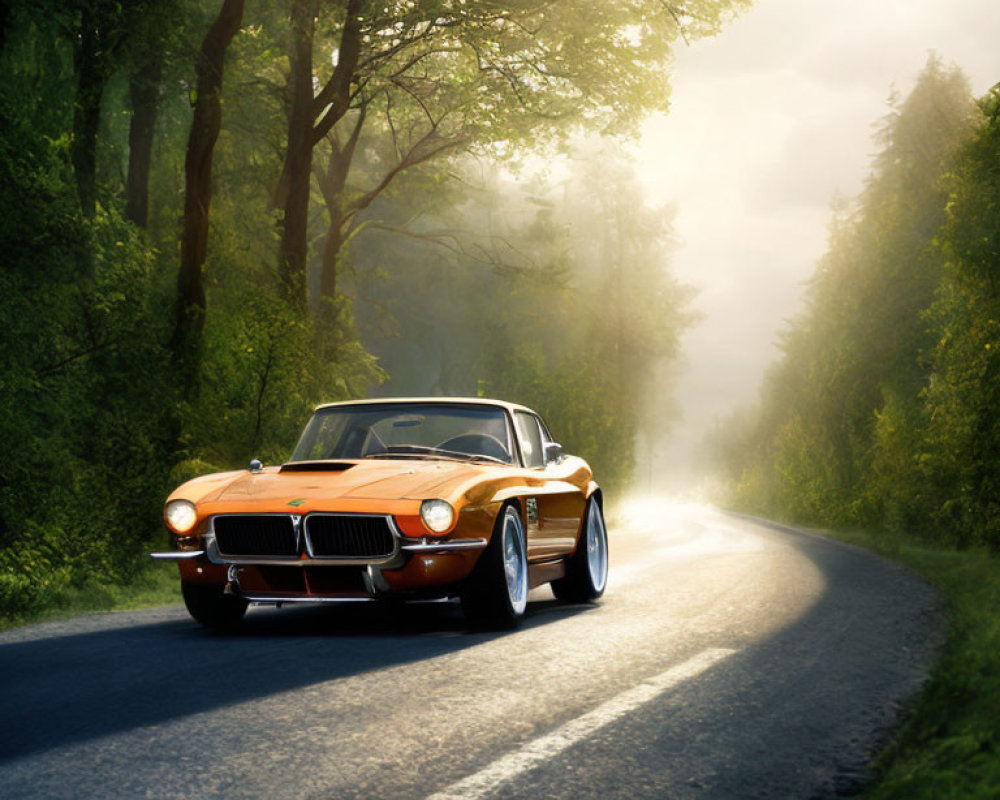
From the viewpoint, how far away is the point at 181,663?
20.8ft

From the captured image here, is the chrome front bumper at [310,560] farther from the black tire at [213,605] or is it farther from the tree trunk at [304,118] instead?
the tree trunk at [304,118]

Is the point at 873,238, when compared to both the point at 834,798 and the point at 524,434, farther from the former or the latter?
the point at 834,798

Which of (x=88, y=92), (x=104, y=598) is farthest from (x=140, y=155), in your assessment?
(x=104, y=598)

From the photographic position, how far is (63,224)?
44.0 ft

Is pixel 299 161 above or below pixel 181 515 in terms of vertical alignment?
above

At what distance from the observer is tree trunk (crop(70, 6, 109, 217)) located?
624 inches

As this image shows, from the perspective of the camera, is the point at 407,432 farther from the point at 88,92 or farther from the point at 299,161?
the point at 299,161

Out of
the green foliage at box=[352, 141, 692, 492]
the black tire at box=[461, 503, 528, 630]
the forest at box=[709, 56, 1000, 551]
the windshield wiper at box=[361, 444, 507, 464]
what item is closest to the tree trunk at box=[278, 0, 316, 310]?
the forest at box=[709, 56, 1000, 551]

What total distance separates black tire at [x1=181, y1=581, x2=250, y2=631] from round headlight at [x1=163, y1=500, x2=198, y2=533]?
0.36 metres

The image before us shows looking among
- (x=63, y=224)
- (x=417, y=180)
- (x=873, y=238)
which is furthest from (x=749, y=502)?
(x=63, y=224)

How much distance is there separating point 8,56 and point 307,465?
7.89m

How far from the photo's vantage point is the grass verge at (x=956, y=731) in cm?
360

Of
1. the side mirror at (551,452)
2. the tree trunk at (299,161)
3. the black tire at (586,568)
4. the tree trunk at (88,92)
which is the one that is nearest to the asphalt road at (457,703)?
the black tire at (586,568)

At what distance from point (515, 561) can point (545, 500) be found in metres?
0.87
